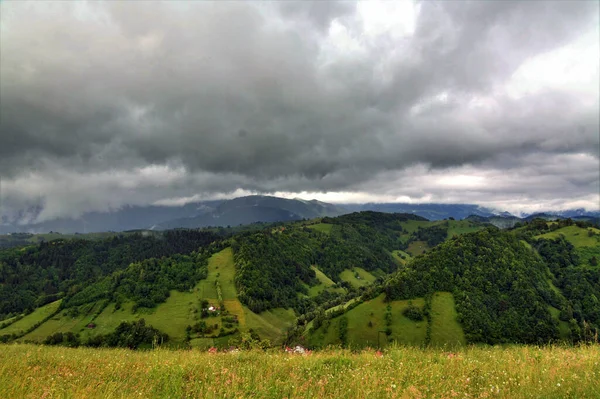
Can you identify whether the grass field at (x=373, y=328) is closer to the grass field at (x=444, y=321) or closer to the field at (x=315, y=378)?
the grass field at (x=444, y=321)

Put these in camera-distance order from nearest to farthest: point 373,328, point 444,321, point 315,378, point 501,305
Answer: point 315,378 → point 444,321 → point 373,328 → point 501,305

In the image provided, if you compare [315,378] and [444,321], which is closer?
[315,378]

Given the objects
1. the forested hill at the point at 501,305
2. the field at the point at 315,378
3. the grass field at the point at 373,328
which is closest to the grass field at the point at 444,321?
the forested hill at the point at 501,305

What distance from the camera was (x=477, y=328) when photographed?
6594 inches

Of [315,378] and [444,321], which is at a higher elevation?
[315,378]

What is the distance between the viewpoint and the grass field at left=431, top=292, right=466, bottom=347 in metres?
165

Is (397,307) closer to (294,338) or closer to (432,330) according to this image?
(432,330)

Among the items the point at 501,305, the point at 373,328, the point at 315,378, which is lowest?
the point at 373,328

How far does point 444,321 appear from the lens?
17612 centimetres

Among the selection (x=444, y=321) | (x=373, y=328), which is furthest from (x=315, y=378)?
(x=444, y=321)

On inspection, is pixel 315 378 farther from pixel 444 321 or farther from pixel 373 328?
pixel 444 321

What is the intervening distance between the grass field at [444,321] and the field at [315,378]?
171745 millimetres

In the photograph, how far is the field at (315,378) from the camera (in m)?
9.38

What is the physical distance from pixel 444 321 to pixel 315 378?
195048mm
